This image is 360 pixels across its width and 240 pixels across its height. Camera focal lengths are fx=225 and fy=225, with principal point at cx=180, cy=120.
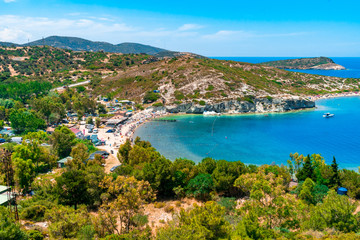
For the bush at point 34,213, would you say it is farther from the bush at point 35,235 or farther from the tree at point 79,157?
the tree at point 79,157

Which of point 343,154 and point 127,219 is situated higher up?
point 127,219

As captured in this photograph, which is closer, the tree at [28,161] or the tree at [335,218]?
the tree at [335,218]

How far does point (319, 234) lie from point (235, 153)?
31692 mm

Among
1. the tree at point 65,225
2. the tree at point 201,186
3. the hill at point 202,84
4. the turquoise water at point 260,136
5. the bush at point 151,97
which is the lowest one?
the turquoise water at point 260,136

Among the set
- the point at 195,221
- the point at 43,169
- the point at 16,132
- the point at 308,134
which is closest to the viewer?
the point at 195,221

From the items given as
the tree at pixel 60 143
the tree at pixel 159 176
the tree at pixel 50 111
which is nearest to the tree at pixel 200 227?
the tree at pixel 159 176

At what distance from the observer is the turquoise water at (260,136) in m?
46.8

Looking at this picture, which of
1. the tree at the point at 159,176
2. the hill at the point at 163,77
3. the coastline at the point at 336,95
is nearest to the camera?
the tree at the point at 159,176

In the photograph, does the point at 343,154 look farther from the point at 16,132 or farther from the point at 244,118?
the point at 16,132

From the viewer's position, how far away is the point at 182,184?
28.8 m

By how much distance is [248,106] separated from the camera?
284 feet

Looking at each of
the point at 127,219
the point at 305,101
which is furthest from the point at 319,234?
the point at 305,101

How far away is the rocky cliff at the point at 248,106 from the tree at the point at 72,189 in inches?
2352

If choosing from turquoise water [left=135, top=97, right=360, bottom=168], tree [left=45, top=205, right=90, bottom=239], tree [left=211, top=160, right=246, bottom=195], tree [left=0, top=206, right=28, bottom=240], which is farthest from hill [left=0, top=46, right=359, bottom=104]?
tree [left=0, top=206, right=28, bottom=240]
